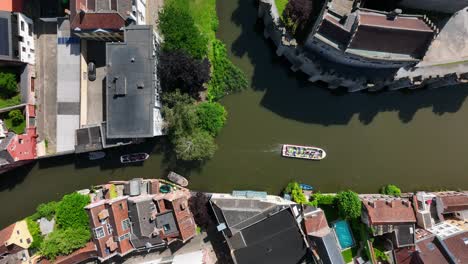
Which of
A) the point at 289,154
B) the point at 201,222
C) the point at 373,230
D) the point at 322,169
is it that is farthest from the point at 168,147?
the point at 373,230

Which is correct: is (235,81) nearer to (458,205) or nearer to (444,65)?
(444,65)

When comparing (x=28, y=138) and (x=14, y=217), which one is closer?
(x=28, y=138)

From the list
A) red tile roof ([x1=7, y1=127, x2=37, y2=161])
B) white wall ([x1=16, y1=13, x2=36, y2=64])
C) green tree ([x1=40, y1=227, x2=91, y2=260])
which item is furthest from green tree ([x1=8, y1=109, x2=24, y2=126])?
green tree ([x1=40, y1=227, x2=91, y2=260])

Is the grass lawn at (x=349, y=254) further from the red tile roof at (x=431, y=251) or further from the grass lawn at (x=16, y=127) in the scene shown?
the grass lawn at (x=16, y=127)

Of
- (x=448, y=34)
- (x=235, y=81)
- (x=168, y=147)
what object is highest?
(x=448, y=34)

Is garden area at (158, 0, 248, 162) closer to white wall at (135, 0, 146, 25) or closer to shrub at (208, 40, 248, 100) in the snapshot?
shrub at (208, 40, 248, 100)

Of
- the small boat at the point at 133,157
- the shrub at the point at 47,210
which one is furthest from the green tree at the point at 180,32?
the shrub at the point at 47,210
